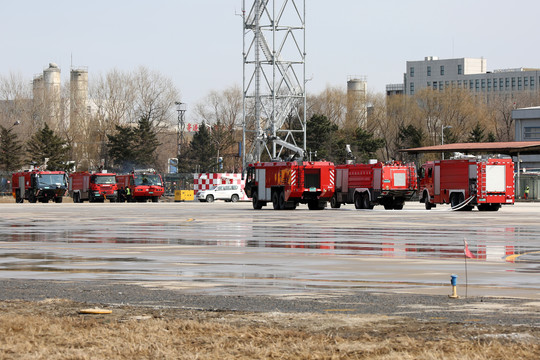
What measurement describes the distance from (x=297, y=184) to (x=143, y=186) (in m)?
27.6

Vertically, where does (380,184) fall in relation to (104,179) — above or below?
below

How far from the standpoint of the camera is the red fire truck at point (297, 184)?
49.9 meters

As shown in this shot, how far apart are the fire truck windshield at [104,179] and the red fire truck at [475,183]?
115 feet

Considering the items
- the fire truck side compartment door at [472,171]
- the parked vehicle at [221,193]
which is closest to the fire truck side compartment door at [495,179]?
the fire truck side compartment door at [472,171]

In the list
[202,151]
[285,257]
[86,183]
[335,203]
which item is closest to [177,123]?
[202,151]

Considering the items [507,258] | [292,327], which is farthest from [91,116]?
[292,327]

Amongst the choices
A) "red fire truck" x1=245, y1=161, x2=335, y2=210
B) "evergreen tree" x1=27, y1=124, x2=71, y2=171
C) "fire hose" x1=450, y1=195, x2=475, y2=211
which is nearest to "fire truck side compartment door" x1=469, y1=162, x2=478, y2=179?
"fire hose" x1=450, y1=195, x2=475, y2=211

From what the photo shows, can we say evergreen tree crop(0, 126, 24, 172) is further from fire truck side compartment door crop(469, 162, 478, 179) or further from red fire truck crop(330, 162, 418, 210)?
fire truck side compartment door crop(469, 162, 478, 179)

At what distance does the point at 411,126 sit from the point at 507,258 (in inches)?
3808

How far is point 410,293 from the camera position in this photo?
12539 mm

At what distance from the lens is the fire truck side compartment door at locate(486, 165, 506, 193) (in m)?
47.9

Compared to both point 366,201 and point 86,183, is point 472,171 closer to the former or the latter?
point 366,201

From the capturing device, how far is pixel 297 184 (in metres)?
49.8

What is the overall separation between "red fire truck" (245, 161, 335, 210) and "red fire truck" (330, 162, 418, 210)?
2371mm
